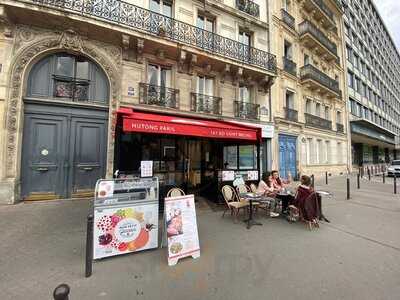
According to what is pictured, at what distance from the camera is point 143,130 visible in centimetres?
497

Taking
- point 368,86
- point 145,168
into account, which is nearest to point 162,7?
point 145,168

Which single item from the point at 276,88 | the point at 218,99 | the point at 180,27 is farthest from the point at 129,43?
the point at 276,88

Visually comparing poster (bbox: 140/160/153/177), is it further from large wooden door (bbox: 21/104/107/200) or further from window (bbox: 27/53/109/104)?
window (bbox: 27/53/109/104)

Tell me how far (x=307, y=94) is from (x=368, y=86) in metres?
18.5

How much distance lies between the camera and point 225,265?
3.23 meters

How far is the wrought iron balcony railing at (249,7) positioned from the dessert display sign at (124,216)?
41.6 feet

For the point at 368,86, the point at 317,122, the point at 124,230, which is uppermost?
the point at 368,86

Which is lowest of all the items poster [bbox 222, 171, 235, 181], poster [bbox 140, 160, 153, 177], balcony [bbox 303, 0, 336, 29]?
poster [bbox 222, 171, 235, 181]

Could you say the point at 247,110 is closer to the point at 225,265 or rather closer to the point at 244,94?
the point at 244,94

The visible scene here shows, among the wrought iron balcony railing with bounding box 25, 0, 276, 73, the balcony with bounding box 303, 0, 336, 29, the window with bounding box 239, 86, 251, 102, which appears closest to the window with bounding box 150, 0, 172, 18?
the wrought iron balcony railing with bounding box 25, 0, 276, 73

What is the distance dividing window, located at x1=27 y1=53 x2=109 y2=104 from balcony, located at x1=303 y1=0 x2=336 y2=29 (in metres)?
17.4

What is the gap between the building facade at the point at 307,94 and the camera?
1376cm

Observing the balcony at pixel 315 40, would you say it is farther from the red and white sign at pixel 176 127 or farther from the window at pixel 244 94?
the red and white sign at pixel 176 127

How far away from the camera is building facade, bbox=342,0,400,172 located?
23281 mm
